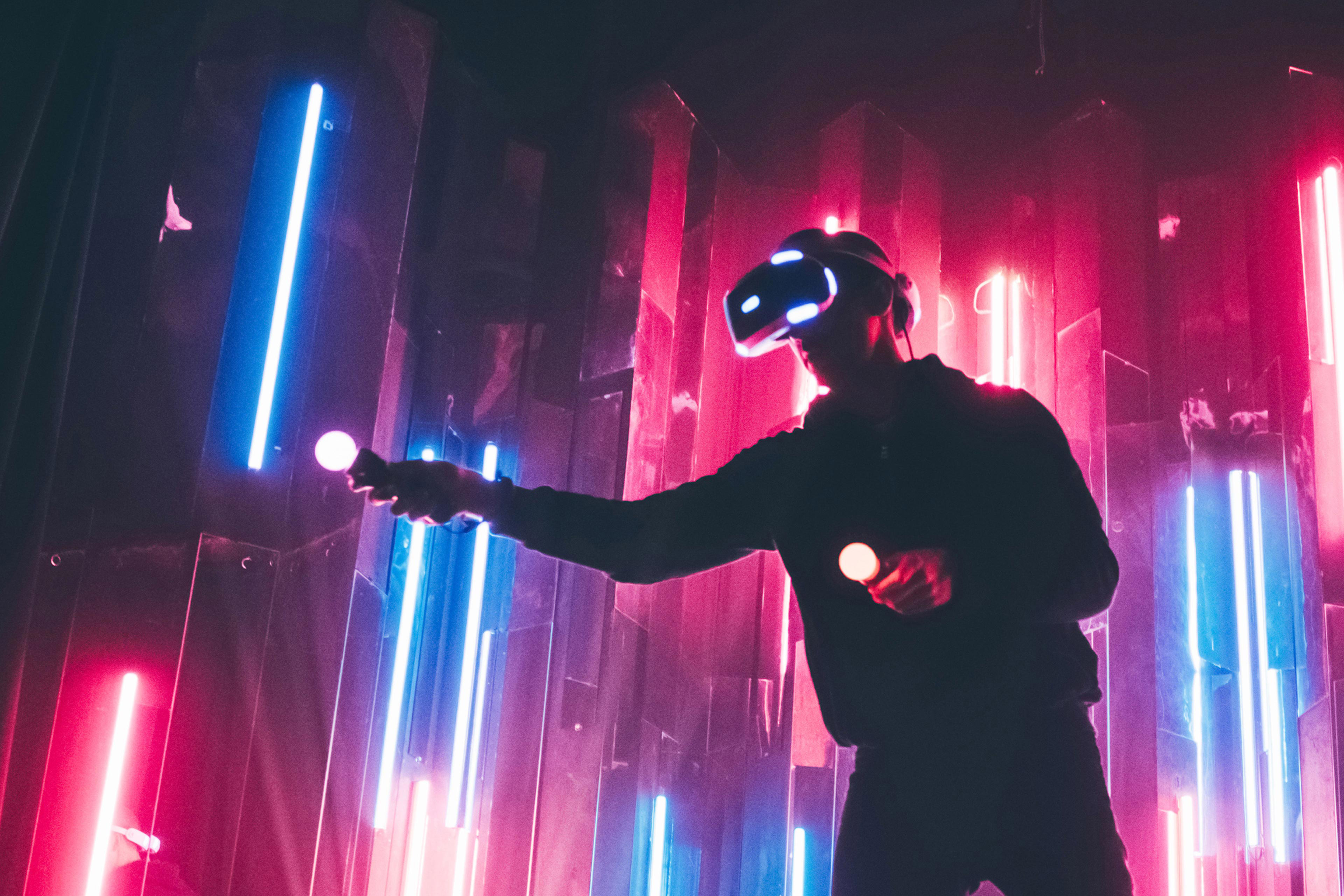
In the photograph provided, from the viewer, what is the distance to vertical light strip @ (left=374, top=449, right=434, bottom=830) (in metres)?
3.12

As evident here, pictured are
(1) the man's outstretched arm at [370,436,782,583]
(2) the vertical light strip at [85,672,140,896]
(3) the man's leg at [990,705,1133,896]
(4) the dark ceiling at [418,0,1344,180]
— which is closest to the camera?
(3) the man's leg at [990,705,1133,896]

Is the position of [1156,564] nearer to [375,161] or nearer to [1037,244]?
[1037,244]

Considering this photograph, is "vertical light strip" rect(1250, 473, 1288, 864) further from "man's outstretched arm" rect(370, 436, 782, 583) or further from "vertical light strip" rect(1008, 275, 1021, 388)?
"man's outstretched arm" rect(370, 436, 782, 583)

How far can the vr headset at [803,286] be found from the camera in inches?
71.2

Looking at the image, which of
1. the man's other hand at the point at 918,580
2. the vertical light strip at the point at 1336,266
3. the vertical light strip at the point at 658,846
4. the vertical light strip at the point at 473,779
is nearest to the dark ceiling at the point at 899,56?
the vertical light strip at the point at 1336,266

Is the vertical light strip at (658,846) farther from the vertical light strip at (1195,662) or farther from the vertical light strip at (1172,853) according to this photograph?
the vertical light strip at (1195,662)

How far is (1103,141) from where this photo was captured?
12.9 feet

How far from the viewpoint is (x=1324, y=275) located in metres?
3.45

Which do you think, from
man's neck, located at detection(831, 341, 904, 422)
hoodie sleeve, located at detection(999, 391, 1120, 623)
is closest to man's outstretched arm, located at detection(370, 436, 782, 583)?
man's neck, located at detection(831, 341, 904, 422)

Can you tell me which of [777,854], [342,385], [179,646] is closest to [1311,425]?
[777,854]

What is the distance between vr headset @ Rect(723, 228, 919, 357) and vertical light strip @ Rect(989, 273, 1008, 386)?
2053 mm

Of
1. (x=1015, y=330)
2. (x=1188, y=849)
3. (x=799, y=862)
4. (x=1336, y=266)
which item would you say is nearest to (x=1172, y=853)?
(x=1188, y=849)

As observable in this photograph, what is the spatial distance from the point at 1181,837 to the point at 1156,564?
80 centimetres

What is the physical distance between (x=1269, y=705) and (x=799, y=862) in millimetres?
1470
